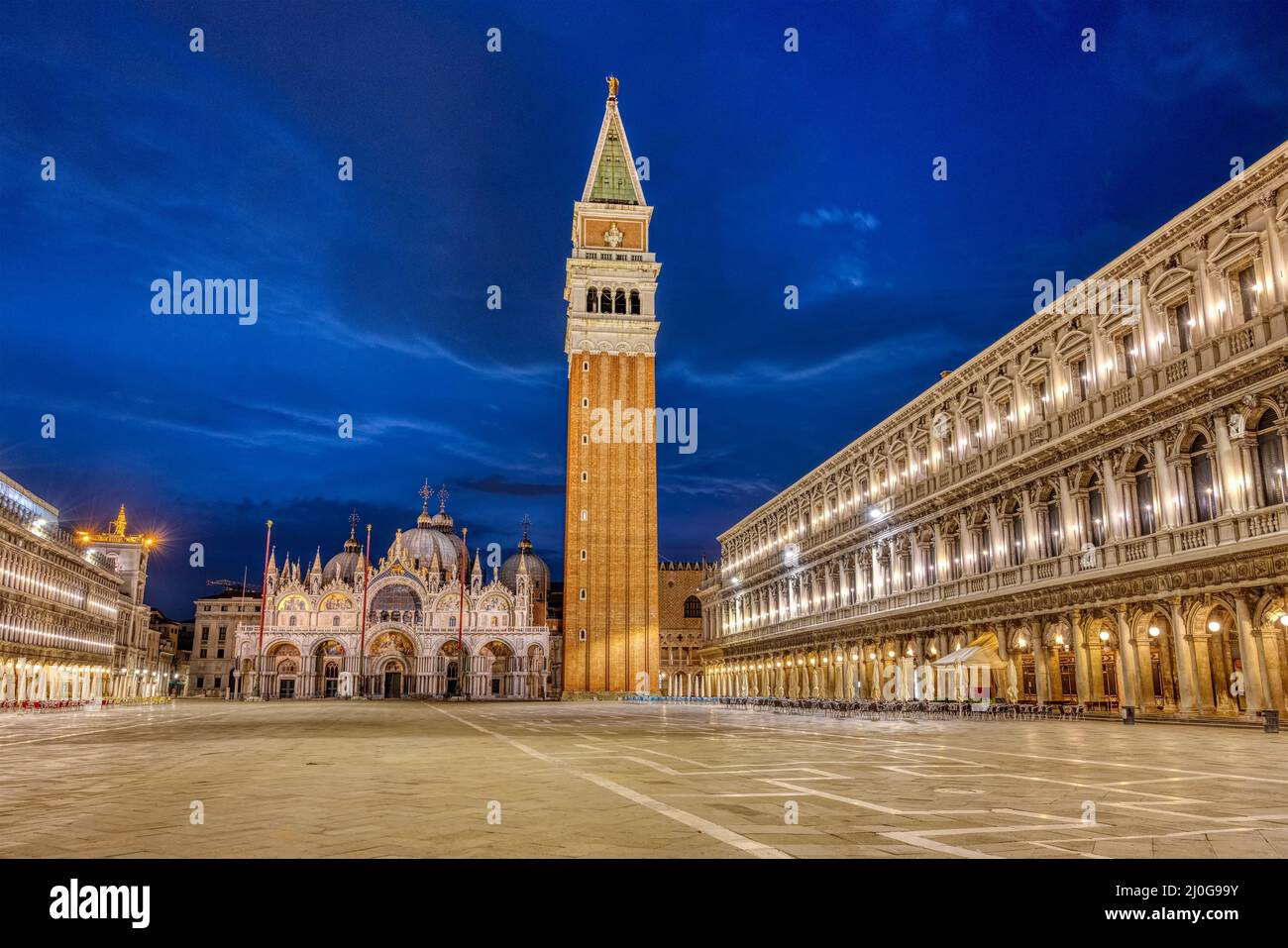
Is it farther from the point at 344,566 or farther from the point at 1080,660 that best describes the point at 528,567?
the point at 1080,660

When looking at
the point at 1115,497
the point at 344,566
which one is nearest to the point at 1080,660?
the point at 1115,497

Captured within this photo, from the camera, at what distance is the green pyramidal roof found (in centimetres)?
8612

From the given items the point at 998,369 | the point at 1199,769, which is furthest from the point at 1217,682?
the point at 1199,769

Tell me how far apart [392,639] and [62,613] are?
1284 inches

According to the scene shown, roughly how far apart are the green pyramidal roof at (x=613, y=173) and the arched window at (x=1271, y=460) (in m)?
69.4

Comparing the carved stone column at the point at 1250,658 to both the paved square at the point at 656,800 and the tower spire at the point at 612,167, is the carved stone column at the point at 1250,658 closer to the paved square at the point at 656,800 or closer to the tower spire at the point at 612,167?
the paved square at the point at 656,800

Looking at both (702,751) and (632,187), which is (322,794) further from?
(632,187)

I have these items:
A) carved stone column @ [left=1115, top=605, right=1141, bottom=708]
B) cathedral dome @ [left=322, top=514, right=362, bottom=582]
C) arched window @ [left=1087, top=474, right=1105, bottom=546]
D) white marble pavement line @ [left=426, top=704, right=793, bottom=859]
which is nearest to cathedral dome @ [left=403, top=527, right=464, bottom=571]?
cathedral dome @ [left=322, top=514, right=362, bottom=582]

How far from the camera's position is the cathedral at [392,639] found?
88688 millimetres

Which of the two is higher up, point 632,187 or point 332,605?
point 632,187

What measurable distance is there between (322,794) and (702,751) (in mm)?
8364

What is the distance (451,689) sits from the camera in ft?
308

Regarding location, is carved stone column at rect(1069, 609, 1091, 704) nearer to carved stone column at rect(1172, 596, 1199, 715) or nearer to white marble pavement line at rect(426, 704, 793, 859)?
carved stone column at rect(1172, 596, 1199, 715)

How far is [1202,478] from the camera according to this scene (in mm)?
25547
